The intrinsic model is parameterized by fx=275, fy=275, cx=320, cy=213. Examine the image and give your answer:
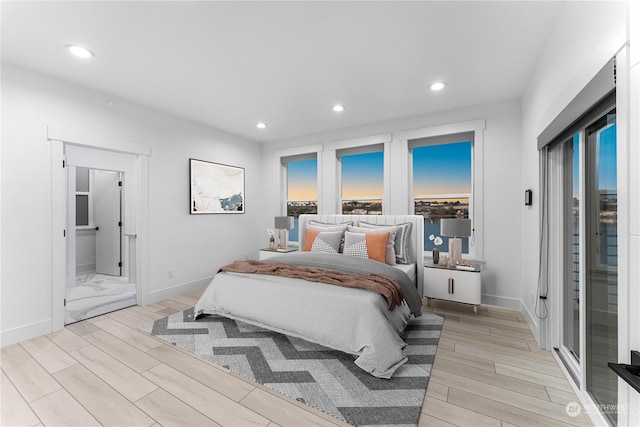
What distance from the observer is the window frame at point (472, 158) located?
367 cm

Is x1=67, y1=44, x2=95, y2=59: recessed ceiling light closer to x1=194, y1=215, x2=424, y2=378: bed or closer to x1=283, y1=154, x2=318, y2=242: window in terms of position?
x1=194, y1=215, x2=424, y2=378: bed

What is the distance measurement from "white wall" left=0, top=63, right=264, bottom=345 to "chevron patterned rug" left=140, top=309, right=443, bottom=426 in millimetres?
1092

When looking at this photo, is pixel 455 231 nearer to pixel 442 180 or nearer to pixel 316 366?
pixel 442 180

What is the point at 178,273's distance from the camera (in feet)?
13.5

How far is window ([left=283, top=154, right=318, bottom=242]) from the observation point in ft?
17.2

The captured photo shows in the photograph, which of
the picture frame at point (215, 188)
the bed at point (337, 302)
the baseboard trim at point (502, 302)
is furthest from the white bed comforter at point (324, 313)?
the picture frame at point (215, 188)

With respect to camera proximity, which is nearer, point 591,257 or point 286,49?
point 591,257

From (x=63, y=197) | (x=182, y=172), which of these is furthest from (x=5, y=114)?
(x=182, y=172)

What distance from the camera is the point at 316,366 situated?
2.18 metres

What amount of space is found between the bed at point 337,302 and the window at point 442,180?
0.56 meters

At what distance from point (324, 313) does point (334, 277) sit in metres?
0.42

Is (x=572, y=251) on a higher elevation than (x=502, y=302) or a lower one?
higher

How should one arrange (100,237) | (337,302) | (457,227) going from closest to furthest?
(337,302) < (457,227) < (100,237)

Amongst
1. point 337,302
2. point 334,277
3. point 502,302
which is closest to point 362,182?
point 334,277
